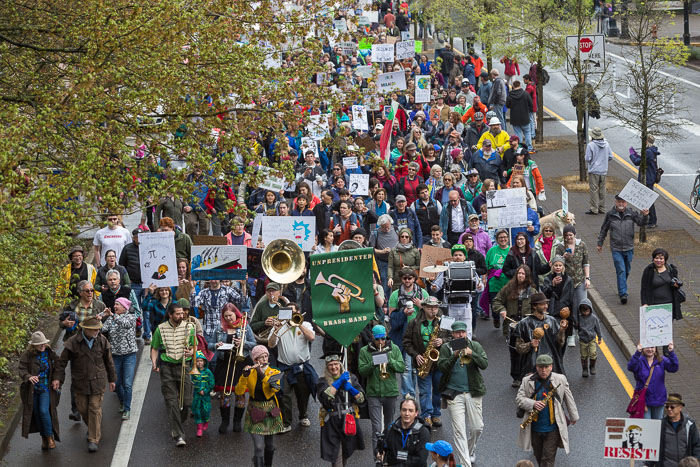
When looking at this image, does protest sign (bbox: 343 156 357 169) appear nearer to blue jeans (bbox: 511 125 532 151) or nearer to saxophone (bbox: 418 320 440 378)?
blue jeans (bbox: 511 125 532 151)

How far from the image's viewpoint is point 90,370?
1415cm

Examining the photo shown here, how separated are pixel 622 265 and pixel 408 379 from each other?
5701 millimetres

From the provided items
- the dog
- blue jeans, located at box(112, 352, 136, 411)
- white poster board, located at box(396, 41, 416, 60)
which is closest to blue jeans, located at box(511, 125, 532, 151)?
white poster board, located at box(396, 41, 416, 60)

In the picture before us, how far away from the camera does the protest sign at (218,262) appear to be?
1563cm

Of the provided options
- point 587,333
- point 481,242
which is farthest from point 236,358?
point 481,242

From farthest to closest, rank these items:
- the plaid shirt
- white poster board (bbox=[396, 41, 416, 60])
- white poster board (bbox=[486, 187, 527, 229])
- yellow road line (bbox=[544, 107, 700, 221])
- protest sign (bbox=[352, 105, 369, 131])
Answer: white poster board (bbox=[396, 41, 416, 60])
protest sign (bbox=[352, 105, 369, 131])
yellow road line (bbox=[544, 107, 700, 221])
white poster board (bbox=[486, 187, 527, 229])
the plaid shirt

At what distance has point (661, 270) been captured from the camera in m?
16.6

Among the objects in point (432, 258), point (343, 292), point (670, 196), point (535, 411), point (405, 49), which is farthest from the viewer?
point (405, 49)

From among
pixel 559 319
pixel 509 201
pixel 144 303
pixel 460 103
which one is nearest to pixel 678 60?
pixel 460 103

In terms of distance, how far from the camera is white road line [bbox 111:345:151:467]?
13.7 metres

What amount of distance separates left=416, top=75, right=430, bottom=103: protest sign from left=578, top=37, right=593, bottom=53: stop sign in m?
4.25

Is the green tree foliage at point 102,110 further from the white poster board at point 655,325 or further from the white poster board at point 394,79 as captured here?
the white poster board at point 394,79

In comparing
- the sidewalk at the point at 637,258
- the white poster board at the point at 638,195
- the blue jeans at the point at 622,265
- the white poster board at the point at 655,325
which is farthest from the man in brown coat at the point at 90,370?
the white poster board at the point at 638,195

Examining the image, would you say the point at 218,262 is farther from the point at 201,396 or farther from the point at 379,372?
the point at 379,372
